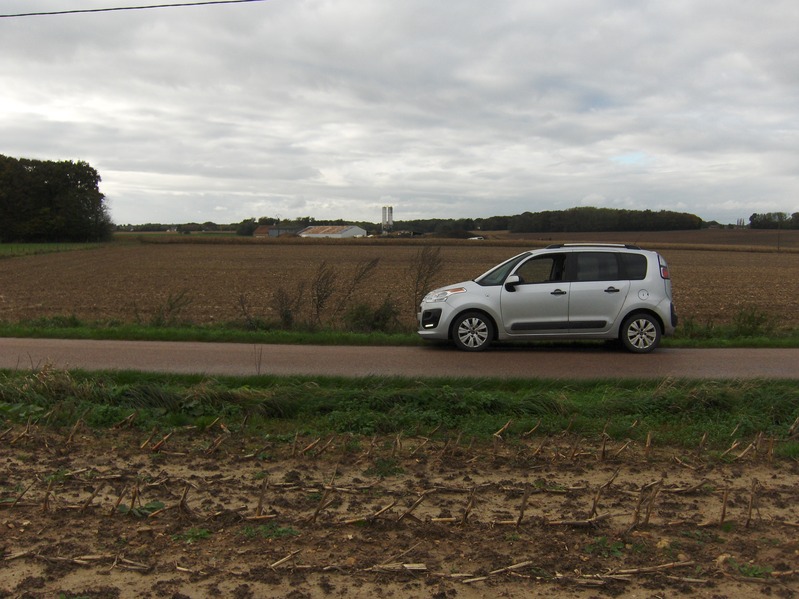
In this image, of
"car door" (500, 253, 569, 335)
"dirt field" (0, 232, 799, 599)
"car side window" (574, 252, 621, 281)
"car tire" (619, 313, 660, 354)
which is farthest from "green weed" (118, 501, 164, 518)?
"car tire" (619, 313, 660, 354)

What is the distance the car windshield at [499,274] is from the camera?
1256 cm

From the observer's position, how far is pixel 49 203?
8456cm

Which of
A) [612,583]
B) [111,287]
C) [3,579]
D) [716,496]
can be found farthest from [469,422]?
[111,287]

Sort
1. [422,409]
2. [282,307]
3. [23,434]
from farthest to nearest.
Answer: [282,307]
[422,409]
[23,434]

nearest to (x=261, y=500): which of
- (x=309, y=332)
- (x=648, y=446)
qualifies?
(x=648, y=446)

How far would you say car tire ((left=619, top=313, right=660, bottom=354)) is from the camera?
12320 millimetres

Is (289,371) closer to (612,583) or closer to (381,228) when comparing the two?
(612,583)

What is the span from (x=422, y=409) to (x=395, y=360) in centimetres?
383

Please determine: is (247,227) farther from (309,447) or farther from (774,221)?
(309,447)

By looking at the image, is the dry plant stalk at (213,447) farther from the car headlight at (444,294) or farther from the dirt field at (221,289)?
the dirt field at (221,289)

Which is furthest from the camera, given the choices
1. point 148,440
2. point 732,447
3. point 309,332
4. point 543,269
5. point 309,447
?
point 309,332

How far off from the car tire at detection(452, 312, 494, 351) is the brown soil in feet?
18.9

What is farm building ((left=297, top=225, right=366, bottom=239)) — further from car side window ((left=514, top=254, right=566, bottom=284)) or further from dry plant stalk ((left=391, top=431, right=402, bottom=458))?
dry plant stalk ((left=391, top=431, right=402, bottom=458))

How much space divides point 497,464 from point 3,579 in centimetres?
361
